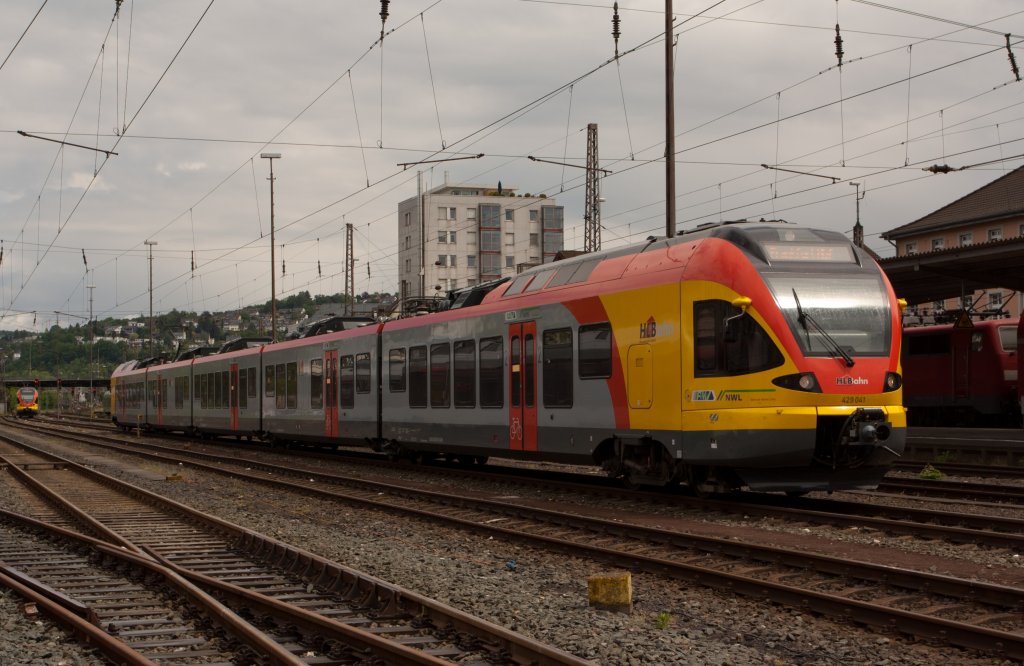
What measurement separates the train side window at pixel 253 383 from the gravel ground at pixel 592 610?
20.3m

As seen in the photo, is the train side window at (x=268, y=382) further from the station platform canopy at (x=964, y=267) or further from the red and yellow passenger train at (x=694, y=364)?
the station platform canopy at (x=964, y=267)

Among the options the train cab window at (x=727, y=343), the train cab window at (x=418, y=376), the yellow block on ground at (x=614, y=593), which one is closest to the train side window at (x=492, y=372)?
the train cab window at (x=418, y=376)

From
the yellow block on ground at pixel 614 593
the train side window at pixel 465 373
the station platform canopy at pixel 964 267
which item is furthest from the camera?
the station platform canopy at pixel 964 267

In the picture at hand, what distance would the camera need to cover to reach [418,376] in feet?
72.3

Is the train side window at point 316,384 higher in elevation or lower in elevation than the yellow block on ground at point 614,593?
higher

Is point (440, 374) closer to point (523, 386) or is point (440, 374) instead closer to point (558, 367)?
point (523, 386)

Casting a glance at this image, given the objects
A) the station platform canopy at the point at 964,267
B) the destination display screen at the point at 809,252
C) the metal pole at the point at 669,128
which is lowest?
the destination display screen at the point at 809,252

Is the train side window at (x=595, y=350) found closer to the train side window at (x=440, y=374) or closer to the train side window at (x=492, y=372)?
the train side window at (x=492, y=372)

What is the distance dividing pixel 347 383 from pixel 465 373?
7.10 metres

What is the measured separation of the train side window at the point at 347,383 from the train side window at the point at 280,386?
5.09 meters

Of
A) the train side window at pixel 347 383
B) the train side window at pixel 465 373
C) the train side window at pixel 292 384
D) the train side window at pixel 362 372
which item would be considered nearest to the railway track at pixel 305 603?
the train side window at pixel 465 373

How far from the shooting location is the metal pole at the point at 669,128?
21188 mm

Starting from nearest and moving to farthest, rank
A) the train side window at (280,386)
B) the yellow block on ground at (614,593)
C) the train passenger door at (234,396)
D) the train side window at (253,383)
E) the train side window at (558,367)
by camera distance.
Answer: the yellow block on ground at (614,593) < the train side window at (558,367) < the train side window at (280,386) < the train side window at (253,383) < the train passenger door at (234,396)

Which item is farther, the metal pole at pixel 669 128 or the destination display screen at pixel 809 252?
the metal pole at pixel 669 128
